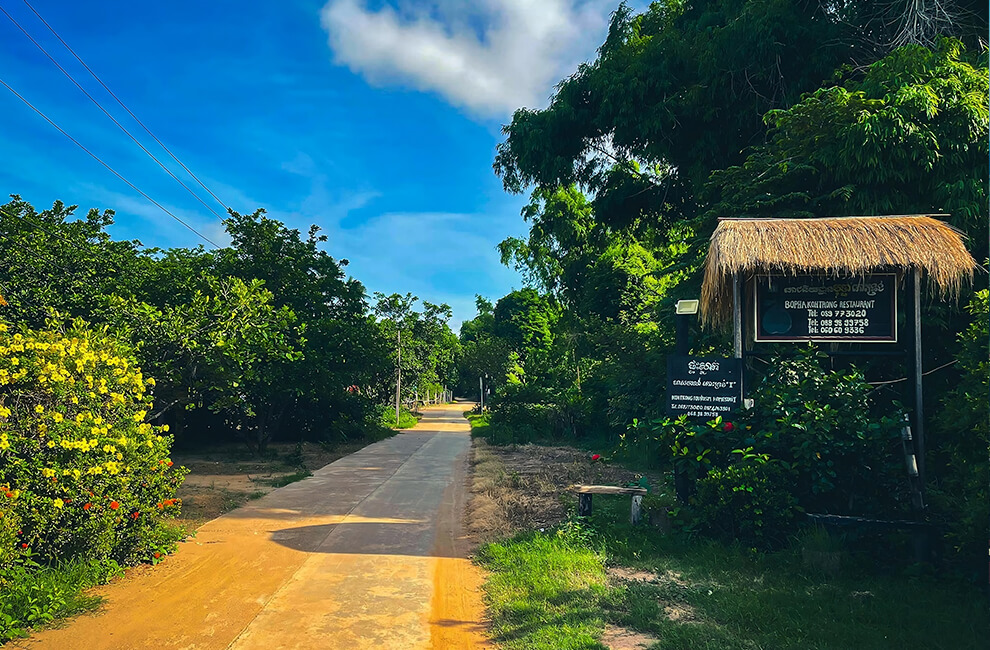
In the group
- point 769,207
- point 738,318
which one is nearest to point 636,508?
point 738,318

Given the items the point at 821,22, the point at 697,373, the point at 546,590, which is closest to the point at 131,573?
the point at 546,590

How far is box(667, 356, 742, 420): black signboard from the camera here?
6.75m

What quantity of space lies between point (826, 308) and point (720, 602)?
3.48 metres

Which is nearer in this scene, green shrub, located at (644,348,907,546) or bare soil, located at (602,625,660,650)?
bare soil, located at (602,625,660,650)

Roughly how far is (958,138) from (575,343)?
16.8 m

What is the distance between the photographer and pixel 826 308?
677cm

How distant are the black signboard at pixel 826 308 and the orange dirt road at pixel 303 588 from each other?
166 inches

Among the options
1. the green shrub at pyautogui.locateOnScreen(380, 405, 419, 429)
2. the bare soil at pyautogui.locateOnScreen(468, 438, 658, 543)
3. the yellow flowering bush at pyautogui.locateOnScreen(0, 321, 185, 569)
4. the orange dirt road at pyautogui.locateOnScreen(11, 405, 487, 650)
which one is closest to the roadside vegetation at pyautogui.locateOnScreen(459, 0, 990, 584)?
the bare soil at pyautogui.locateOnScreen(468, 438, 658, 543)

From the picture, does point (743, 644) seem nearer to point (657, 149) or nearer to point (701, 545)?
point (701, 545)

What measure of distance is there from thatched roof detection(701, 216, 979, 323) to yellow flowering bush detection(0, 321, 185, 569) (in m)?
6.27

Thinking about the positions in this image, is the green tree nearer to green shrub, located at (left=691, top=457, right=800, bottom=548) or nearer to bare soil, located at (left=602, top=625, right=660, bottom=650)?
green shrub, located at (left=691, top=457, right=800, bottom=548)

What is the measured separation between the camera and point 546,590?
5441 mm

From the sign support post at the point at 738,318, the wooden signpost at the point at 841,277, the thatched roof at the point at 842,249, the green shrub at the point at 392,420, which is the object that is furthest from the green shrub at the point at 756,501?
the green shrub at the point at 392,420

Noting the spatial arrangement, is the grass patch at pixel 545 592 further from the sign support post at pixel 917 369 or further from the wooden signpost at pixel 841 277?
the sign support post at pixel 917 369
